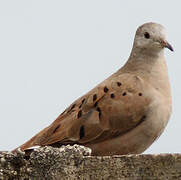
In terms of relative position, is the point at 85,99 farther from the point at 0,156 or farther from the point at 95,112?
the point at 0,156

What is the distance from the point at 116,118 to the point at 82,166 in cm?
374

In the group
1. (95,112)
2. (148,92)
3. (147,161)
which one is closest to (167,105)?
(148,92)

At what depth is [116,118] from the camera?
7324 millimetres

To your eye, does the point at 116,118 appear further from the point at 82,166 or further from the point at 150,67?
the point at 82,166

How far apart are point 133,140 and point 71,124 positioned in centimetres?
93

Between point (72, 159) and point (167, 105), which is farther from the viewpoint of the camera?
point (167, 105)

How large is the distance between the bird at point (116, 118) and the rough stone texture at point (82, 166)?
317cm

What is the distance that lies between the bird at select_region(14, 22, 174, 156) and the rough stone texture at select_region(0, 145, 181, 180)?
3.17 meters

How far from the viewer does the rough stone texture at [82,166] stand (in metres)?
3.54

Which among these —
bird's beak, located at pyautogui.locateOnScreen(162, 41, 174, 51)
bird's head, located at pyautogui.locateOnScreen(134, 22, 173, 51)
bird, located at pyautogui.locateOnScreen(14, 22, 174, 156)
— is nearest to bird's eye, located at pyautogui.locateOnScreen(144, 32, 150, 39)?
bird's head, located at pyautogui.locateOnScreen(134, 22, 173, 51)

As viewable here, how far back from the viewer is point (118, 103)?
7414mm

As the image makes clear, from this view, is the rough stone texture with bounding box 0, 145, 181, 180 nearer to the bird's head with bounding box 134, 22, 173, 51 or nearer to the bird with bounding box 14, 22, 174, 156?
the bird with bounding box 14, 22, 174, 156

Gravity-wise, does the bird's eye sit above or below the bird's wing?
above

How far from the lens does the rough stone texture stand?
11.6ft
